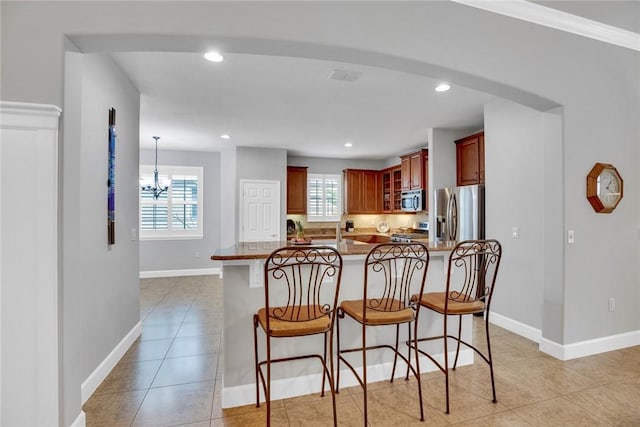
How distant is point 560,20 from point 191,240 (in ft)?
21.9

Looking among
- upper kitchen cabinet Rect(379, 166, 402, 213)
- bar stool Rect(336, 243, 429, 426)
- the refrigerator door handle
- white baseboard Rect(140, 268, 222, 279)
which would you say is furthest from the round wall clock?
white baseboard Rect(140, 268, 222, 279)

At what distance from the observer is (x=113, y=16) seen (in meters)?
1.72

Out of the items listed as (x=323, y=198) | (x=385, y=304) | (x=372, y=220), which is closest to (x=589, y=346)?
(x=385, y=304)

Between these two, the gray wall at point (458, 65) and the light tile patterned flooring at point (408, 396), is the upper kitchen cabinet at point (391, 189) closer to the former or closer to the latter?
the gray wall at point (458, 65)

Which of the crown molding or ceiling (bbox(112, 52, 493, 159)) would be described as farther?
ceiling (bbox(112, 52, 493, 159))

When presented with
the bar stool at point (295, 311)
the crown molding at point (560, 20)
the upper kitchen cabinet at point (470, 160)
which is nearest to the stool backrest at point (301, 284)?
the bar stool at point (295, 311)

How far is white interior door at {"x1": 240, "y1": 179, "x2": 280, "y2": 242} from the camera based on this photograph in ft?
20.2

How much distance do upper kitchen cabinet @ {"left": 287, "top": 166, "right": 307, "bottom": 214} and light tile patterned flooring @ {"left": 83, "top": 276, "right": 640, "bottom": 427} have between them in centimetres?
396

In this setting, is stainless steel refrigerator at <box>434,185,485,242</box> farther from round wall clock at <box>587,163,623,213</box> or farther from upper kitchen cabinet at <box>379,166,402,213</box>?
upper kitchen cabinet at <box>379,166,402,213</box>

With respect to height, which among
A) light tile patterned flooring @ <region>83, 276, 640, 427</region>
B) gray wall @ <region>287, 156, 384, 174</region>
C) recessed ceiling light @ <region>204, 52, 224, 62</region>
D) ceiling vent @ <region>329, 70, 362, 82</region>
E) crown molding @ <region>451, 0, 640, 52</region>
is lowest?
light tile patterned flooring @ <region>83, 276, 640, 427</region>

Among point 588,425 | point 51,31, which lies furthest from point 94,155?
point 588,425

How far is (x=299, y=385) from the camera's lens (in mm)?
2273

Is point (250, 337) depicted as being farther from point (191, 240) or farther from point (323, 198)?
point (323, 198)

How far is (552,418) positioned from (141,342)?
142 inches
